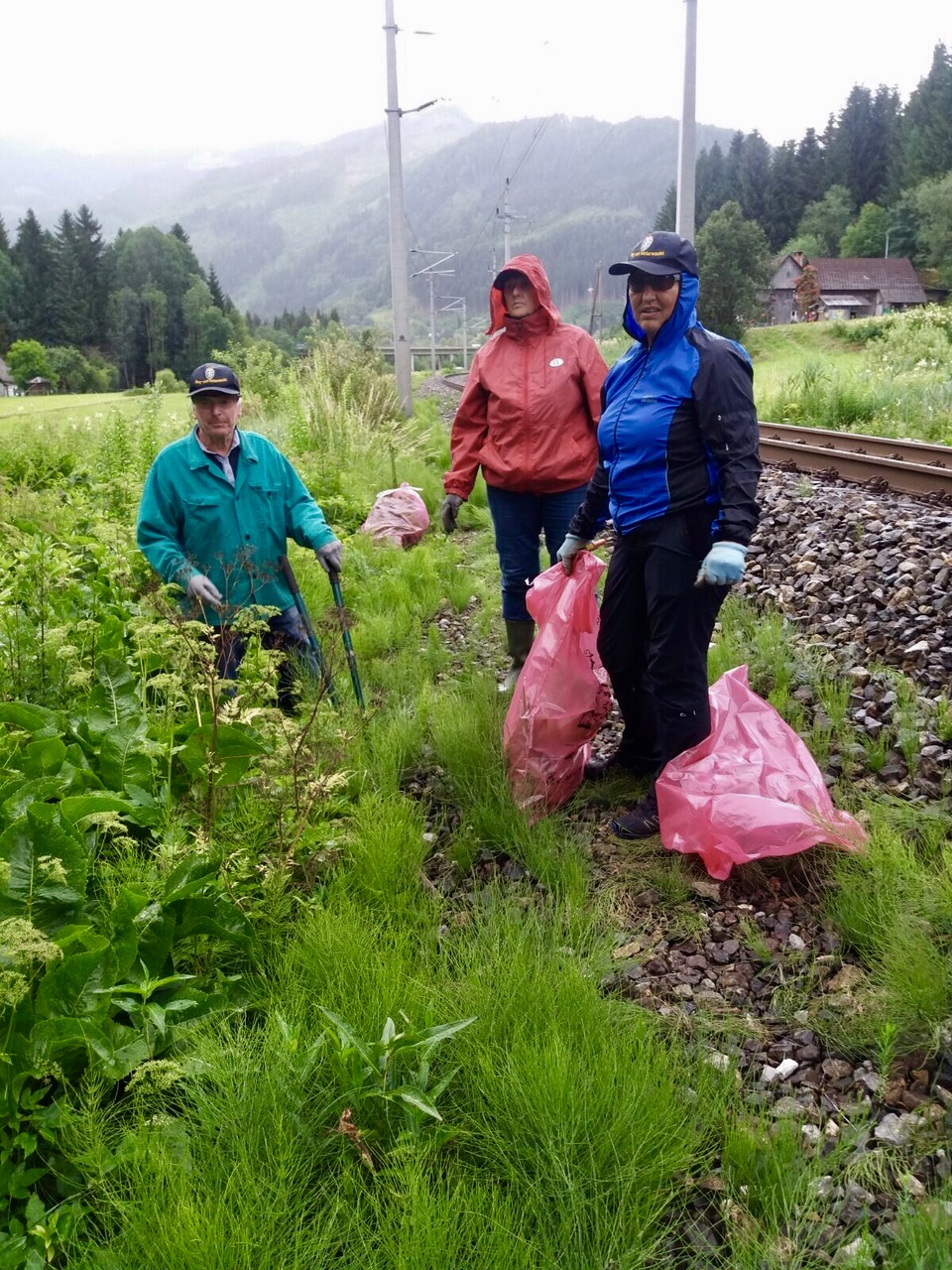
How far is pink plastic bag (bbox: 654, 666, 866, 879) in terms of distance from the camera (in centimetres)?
288

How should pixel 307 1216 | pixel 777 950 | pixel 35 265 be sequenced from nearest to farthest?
pixel 307 1216 → pixel 777 950 → pixel 35 265

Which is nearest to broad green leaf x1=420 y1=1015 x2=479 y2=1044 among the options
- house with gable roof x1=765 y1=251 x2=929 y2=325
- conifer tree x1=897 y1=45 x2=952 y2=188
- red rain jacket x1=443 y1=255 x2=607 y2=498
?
red rain jacket x1=443 y1=255 x2=607 y2=498

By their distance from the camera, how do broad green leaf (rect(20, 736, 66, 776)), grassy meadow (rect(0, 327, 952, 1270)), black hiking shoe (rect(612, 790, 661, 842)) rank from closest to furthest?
grassy meadow (rect(0, 327, 952, 1270))
broad green leaf (rect(20, 736, 66, 776))
black hiking shoe (rect(612, 790, 661, 842))

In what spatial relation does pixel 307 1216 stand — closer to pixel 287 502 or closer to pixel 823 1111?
pixel 823 1111

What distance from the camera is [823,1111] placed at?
2.09 metres

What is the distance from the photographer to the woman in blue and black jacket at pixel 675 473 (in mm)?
2938

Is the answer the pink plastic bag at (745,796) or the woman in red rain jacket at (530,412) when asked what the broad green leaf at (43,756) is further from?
the woman in red rain jacket at (530,412)

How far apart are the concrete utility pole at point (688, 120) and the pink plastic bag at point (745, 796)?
10010mm

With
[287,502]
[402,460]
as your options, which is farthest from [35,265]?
[287,502]

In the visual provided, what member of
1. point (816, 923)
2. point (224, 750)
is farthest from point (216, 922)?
point (816, 923)

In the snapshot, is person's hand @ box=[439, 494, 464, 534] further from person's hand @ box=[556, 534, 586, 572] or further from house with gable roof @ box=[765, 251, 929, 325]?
house with gable roof @ box=[765, 251, 929, 325]

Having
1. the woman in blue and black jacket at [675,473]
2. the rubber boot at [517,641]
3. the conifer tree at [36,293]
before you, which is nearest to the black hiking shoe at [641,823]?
the woman in blue and black jacket at [675,473]

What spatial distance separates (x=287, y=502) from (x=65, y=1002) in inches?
112

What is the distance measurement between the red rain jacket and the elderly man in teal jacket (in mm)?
1025
